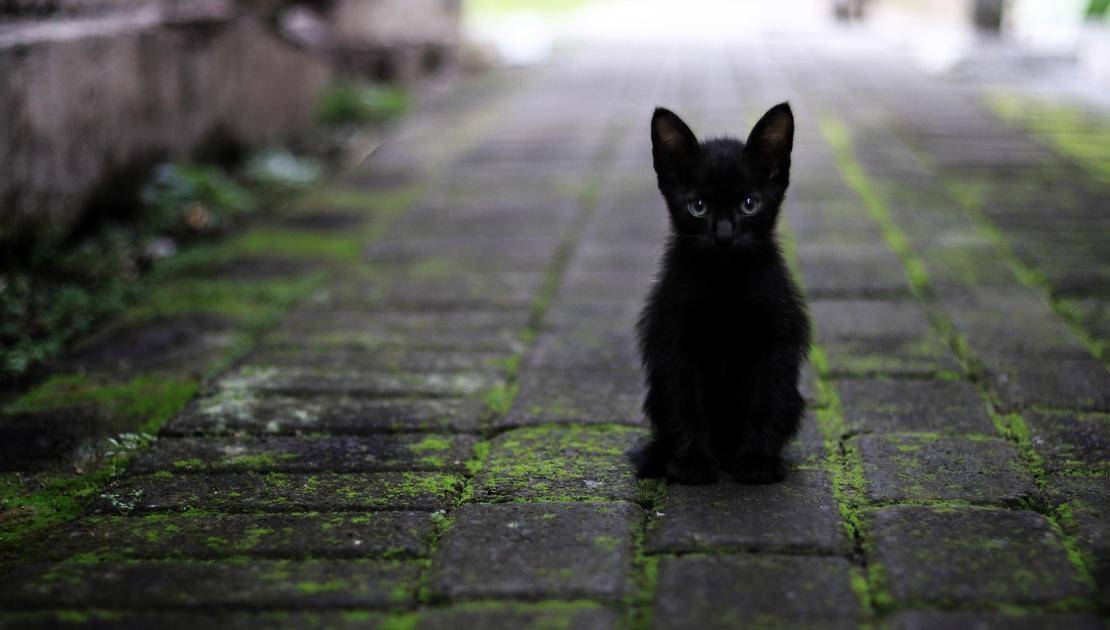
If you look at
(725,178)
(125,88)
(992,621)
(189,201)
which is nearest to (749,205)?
(725,178)

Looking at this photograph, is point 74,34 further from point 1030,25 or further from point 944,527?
point 1030,25

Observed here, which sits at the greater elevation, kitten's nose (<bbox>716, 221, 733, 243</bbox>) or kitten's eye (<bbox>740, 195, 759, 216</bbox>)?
kitten's eye (<bbox>740, 195, 759, 216</bbox>)

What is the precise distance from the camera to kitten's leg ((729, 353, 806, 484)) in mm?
2395

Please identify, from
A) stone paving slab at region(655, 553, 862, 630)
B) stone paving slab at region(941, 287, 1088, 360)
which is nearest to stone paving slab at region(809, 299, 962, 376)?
stone paving slab at region(941, 287, 1088, 360)

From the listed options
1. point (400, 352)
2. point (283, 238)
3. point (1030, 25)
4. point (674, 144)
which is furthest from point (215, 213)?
point (1030, 25)

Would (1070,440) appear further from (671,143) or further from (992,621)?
(671,143)

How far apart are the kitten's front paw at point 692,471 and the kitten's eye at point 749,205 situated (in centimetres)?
57

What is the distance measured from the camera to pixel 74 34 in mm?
4629

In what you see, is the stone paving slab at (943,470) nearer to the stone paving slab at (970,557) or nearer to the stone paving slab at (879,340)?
the stone paving slab at (970,557)

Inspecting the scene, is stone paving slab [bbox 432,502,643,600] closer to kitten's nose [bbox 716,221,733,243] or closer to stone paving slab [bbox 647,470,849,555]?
stone paving slab [bbox 647,470,849,555]

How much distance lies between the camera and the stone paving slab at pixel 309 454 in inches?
101

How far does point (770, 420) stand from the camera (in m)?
2.41

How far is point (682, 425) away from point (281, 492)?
93cm

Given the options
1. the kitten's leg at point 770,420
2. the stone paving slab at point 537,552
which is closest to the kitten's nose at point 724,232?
the kitten's leg at point 770,420
